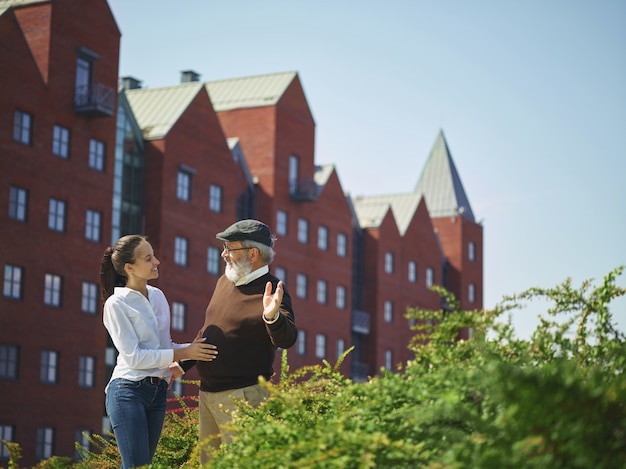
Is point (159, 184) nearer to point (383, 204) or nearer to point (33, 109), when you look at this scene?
point (33, 109)

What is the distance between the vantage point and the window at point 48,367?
41.8 meters

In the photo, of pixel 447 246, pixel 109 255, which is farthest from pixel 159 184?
pixel 109 255

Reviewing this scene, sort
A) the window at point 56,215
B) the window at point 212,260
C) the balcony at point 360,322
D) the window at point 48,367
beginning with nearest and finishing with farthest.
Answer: the window at point 48,367 → the window at point 56,215 → the window at point 212,260 → the balcony at point 360,322

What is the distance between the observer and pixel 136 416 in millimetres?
7668

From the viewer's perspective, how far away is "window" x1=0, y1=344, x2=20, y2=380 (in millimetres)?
40344

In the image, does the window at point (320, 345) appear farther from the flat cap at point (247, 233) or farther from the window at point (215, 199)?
the flat cap at point (247, 233)

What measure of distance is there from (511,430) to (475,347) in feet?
4.72

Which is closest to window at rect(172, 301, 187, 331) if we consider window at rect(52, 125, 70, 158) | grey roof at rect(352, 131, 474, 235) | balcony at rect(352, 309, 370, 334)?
window at rect(52, 125, 70, 158)

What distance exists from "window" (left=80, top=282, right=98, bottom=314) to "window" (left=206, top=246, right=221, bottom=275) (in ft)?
24.5

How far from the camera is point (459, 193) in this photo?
78.9 metres

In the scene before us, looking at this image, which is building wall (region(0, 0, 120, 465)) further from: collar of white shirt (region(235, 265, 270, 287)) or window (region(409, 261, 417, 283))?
collar of white shirt (region(235, 265, 270, 287))

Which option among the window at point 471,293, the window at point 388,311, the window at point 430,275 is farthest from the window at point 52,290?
the window at point 471,293

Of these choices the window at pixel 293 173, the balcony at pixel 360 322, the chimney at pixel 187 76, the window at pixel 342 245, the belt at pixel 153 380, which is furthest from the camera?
the balcony at pixel 360 322

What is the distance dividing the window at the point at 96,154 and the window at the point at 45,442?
33.2 ft
